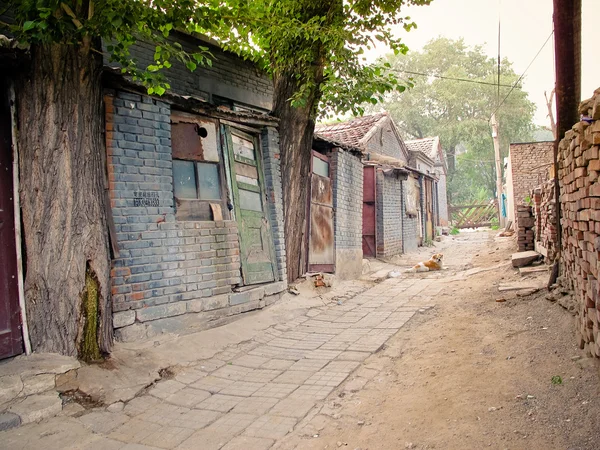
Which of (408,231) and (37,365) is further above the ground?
(408,231)

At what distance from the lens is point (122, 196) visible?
15.5 feet

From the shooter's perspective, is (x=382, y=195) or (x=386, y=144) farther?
(x=386, y=144)

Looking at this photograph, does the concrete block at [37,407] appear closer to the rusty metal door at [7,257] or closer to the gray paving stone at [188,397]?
the rusty metal door at [7,257]

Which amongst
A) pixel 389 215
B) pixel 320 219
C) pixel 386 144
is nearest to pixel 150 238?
pixel 320 219

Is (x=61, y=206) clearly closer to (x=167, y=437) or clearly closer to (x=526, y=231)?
(x=167, y=437)

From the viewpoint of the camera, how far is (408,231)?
15344 mm

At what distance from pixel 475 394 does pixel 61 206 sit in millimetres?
3649

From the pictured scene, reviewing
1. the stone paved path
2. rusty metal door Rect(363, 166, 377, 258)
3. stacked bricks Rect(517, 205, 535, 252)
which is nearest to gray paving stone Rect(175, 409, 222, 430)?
the stone paved path

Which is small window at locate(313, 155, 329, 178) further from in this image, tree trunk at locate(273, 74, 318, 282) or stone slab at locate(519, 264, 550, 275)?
stone slab at locate(519, 264, 550, 275)

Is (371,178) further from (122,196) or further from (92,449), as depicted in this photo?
(92,449)

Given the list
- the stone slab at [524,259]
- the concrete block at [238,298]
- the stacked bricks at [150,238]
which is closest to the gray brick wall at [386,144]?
the stone slab at [524,259]

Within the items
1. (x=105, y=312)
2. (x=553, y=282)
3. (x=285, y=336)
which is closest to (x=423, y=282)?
(x=553, y=282)

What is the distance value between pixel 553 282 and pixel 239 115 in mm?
4546

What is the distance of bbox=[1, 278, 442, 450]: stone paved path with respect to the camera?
2975 millimetres
